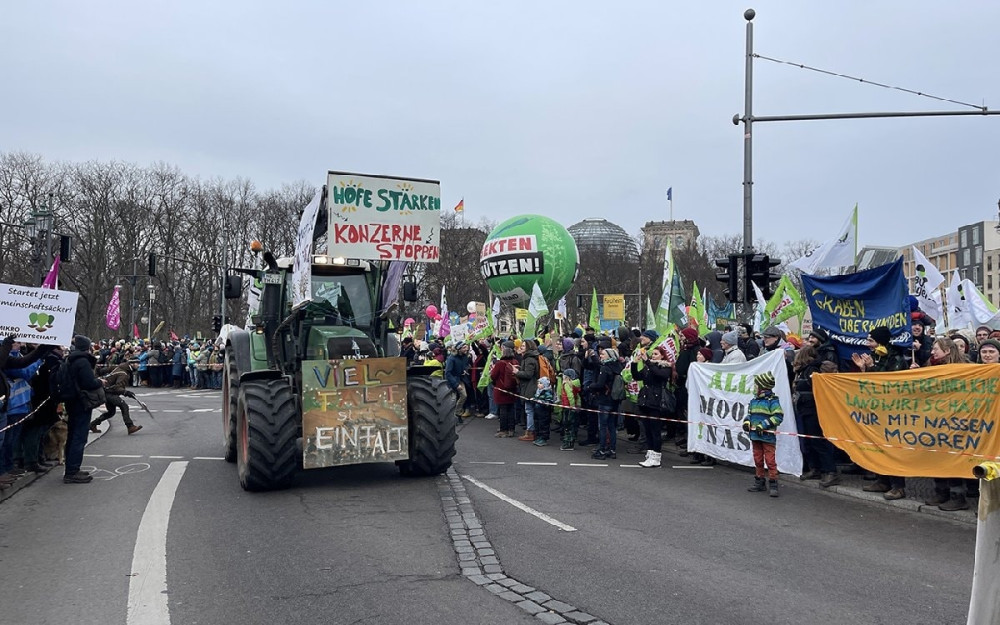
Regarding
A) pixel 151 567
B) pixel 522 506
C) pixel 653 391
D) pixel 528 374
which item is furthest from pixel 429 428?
pixel 528 374

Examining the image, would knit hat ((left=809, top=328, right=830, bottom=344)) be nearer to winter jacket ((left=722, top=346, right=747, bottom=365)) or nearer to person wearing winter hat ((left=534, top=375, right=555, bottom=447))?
winter jacket ((left=722, top=346, right=747, bottom=365))

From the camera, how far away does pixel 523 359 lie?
14.2m

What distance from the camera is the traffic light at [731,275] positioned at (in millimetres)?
14234

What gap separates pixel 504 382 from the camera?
48.1ft

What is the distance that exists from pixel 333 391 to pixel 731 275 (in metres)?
8.49

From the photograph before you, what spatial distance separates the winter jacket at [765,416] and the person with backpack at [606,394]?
99.4 inches

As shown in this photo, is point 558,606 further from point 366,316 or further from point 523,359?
point 523,359

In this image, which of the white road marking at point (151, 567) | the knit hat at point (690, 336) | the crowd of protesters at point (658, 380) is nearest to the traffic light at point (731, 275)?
the crowd of protesters at point (658, 380)

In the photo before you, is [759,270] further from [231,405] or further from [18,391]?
[18,391]

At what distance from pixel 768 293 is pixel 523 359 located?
4977mm

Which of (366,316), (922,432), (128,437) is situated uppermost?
(366,316)

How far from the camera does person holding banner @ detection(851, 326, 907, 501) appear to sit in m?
8.71

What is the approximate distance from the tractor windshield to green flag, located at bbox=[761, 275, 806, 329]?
7.61 m

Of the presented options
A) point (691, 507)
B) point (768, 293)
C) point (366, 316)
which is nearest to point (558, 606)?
point (691, 507)
